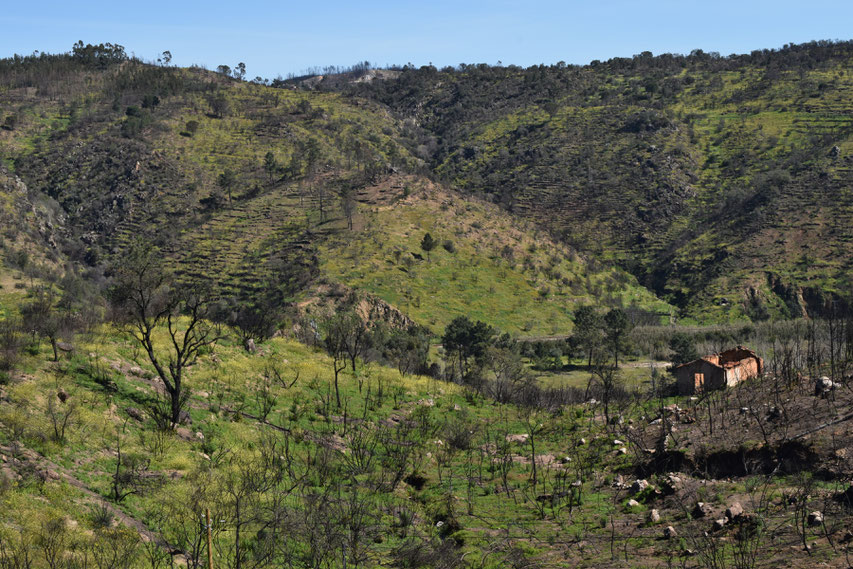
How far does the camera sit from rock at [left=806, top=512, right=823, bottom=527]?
13.9 meters

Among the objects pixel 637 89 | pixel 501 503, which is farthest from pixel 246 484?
pixel 637 89

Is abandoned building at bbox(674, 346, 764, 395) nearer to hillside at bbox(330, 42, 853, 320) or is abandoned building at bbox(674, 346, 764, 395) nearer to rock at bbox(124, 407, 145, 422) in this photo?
rock at bbox(124, 407, 145, 422)

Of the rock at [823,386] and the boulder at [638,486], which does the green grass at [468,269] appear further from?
the boulder at [638,486]

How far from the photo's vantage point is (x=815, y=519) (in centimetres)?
1403

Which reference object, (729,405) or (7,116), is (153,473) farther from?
(7,116)

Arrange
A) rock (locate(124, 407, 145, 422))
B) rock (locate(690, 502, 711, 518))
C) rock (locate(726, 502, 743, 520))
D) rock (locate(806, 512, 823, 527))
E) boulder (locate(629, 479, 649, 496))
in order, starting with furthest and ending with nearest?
rock (locate(124, 407, 145, 422))
boulder (locate(629, 479, 649, 496))
rock (locate(690, 502, 711, 518))
rock (locate(726, 502, 743, 520))
rock (locate(806, 512, 823, 527))

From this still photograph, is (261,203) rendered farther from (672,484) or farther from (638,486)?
(672,484)

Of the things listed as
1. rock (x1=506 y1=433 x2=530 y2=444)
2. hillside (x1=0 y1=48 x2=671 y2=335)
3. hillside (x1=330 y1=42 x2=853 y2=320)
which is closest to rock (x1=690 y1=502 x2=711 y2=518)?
rock (x1=506 y1=433 x2=530 y2=444)

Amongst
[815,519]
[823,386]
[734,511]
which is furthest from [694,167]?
[815,519]

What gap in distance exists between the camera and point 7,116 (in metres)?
127

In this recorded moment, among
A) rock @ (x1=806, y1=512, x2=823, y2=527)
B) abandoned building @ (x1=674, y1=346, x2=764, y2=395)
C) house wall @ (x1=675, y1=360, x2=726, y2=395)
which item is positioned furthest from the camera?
house wall @ (x1=675, y1=360, x2=726, y2=395)

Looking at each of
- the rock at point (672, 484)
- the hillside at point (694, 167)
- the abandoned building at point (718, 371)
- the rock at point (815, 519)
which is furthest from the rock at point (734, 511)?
the hillside at point (694, 167)

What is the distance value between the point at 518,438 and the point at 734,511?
12201 mm

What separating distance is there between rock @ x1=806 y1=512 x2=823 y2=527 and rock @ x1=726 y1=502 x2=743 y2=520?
1283mm
